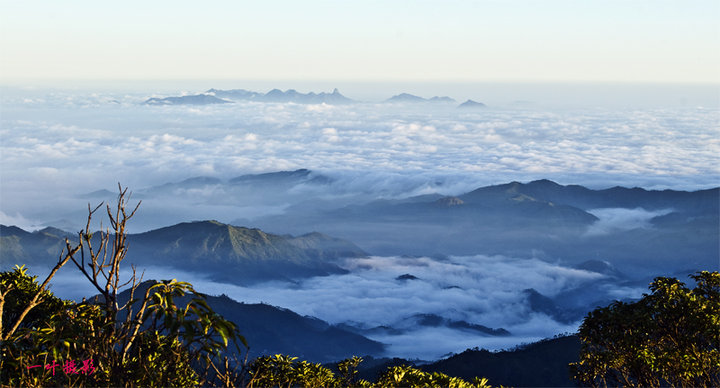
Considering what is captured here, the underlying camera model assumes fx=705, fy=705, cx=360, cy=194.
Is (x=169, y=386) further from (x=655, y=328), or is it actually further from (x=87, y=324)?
(x=655, y=328)

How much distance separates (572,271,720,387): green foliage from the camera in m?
25.1

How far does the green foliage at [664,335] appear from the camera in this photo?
25.1 m

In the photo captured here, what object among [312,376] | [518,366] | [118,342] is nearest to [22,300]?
[312,376]

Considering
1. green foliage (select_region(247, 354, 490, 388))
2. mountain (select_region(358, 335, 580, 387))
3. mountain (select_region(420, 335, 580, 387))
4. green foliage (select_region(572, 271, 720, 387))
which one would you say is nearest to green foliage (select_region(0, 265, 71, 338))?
green foliage (select_region(247, 354, 490, 388))

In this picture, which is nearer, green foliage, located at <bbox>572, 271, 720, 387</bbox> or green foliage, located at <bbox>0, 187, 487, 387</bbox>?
green foliage, located at <bbox>0, 187, 487, 387</bbox>

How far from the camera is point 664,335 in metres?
26.0

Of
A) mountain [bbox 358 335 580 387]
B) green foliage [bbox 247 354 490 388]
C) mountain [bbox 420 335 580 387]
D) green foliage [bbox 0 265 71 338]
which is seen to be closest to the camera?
green foliage [bbox 247 354 490 388]

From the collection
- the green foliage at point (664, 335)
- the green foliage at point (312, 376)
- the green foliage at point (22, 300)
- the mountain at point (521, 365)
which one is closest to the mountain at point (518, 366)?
the mountain at point (521, 365)

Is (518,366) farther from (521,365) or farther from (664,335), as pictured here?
(664,335)

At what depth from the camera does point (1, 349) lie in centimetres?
1415

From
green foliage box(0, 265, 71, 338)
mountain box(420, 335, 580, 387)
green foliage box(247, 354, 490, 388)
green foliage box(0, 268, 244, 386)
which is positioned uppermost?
green foliage box(0, 268, 244, 386)

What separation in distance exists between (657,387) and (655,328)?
3.03m

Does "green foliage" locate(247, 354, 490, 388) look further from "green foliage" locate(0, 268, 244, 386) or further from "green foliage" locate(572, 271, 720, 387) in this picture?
"green foliage" locate(0, 268, 244, 386)

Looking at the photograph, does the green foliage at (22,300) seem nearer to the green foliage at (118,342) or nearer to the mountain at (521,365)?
the green foliage at (118,342)
